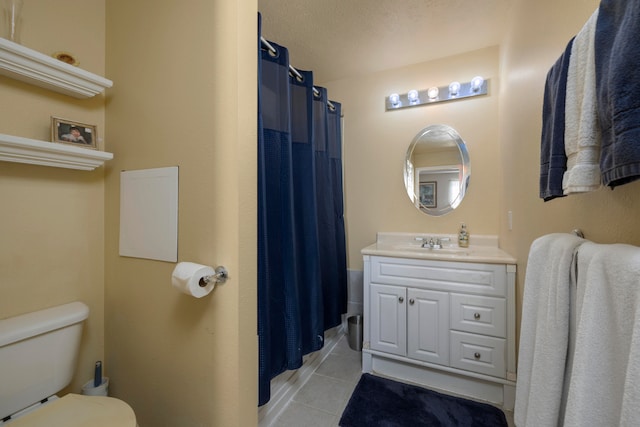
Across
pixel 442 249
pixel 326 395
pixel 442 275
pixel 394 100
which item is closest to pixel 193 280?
pixel 326 395

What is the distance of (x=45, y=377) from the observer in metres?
0.89

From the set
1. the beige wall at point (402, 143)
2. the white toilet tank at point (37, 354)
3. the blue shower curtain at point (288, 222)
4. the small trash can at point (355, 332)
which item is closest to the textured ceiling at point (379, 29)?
the beige wall at point (402, 143)

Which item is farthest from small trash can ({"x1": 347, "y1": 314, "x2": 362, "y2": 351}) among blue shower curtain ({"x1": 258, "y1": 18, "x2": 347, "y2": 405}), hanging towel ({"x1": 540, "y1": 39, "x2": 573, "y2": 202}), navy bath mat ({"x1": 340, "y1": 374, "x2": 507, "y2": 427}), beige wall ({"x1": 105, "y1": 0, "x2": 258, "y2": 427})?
hanging towel ({"x1": 540, "y1": 39, "x2": 573, "y2": 202})

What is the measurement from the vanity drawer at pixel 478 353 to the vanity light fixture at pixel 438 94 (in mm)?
1778

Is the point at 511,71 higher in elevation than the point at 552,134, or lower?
higher

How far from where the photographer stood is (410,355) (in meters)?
1.60

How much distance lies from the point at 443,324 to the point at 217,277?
143 centimetres

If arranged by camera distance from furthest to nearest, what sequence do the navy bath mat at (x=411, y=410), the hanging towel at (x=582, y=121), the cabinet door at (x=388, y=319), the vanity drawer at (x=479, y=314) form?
the cabinet door at (x=388, y=319) → the vanity drawer at (x=479, y=314) → the navy bath mat at (x=411, y=410) → the hanging towel at (x=582, y=121)

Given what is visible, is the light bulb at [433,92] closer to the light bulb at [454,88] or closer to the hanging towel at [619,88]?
the light bulb at [454,88]

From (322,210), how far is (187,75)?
120 cm

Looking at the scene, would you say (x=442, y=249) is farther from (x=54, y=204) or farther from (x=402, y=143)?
(x=54, y=204)

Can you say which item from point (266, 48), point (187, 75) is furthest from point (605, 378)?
point (266, 48)

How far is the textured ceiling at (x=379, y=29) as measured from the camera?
4.91 ft

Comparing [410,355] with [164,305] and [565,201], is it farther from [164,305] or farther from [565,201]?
[164,305]
